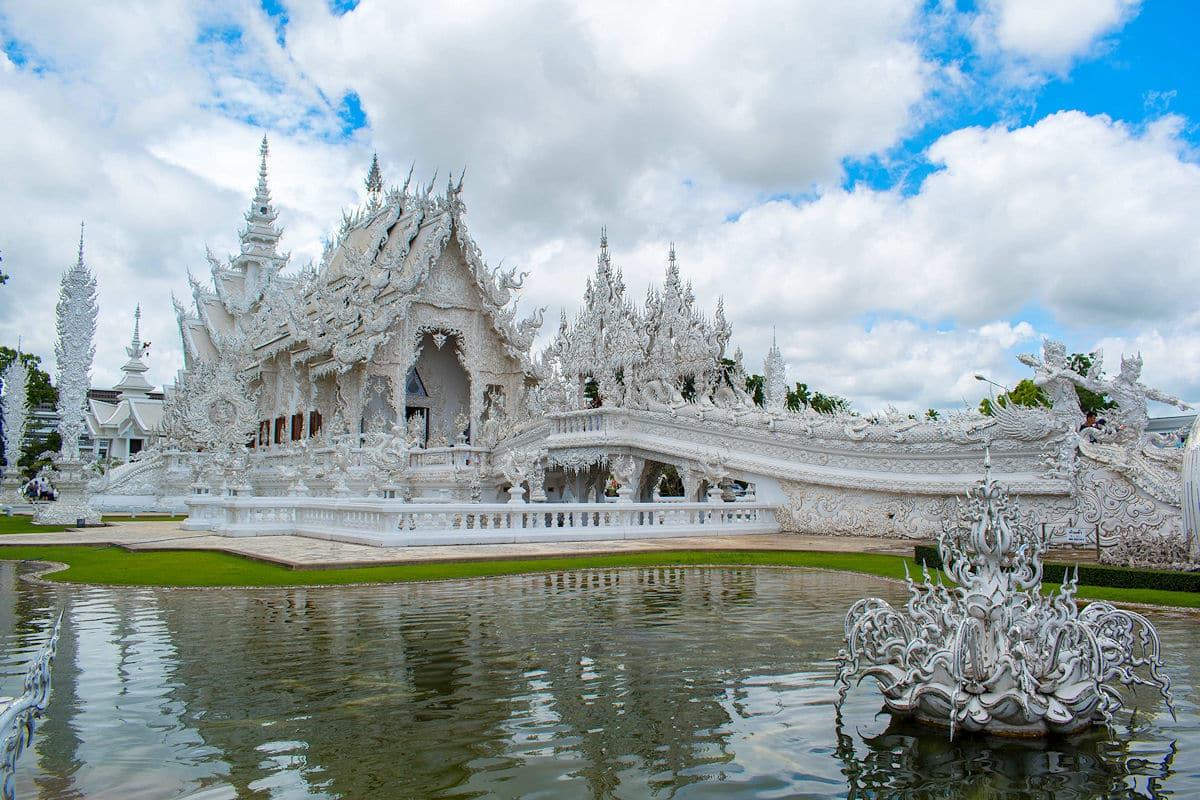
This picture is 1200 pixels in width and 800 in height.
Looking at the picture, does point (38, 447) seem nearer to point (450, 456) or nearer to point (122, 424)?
point (122, 424)

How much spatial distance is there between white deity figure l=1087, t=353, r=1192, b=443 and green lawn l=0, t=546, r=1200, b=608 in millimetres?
4113

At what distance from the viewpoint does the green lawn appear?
10.0 m

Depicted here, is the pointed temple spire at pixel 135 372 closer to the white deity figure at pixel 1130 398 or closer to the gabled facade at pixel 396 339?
the gabled facade at pixel 396 339

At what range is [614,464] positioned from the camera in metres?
21.2

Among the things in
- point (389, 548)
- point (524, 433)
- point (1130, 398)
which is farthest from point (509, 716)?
point (524, 433)

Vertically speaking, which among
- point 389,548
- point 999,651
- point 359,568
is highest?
point 999,651

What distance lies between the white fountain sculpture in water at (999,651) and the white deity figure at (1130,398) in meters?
9.83

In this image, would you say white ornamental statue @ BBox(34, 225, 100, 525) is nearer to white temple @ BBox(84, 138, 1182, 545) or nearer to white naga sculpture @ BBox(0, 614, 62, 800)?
white temple @ BBox(84, 138, 1182, 545)

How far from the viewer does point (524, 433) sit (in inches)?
956

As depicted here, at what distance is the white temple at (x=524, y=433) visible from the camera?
48.8 feet

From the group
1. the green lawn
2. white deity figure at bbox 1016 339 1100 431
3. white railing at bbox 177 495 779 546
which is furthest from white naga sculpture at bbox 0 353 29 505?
white deity figure at bbox 1016 339 1100 431

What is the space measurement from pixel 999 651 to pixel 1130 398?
10796mm

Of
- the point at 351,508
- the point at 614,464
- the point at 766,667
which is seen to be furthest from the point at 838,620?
the point at 614,464

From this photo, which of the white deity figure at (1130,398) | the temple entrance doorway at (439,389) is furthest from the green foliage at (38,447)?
the white deity figure at (1130,398)
